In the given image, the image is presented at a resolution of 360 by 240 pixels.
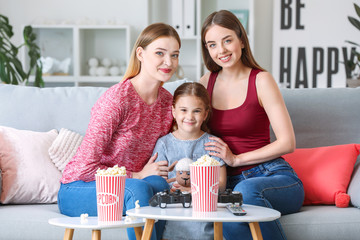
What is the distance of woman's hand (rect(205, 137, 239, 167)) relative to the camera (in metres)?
1.93

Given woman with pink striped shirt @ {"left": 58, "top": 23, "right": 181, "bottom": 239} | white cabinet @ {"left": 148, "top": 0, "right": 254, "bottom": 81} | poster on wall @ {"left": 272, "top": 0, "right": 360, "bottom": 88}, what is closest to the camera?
woman with pink striped shirt @ {"left": 58, "top": 23, "right": 181, "bottom": 239}

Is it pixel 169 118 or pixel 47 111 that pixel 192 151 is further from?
pixel 47 111

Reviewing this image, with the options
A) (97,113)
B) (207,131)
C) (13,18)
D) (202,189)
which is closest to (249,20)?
(13,18)

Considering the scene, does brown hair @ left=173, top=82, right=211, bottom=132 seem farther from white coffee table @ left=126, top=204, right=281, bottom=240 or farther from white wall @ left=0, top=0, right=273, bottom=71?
white wall @ left=0, top=0, right=273, bottom=71

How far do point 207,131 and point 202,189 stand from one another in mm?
775

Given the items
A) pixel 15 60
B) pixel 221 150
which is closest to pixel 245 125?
pixel 221 150

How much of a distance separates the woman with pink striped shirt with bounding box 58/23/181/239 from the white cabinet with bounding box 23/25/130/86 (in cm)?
243

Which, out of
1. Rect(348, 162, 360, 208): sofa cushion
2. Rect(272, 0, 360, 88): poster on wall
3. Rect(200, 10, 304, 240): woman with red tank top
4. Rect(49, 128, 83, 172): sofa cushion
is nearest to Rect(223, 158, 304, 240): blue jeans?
Rect(200, 10, 304, 240): woman with red tank top

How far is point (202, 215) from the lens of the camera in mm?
1271

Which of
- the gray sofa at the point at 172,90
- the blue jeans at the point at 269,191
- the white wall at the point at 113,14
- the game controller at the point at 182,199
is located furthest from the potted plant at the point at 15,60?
the game controller at the point at 182,199

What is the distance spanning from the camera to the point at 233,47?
202 centimetres

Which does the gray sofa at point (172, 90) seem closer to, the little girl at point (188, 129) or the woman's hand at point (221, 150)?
the little girl at point (188, 129)

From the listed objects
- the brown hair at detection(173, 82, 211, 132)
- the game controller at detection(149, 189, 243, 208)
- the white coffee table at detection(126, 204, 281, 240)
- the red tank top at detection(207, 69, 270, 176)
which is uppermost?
the brown hair at detection(173, 82, 211, 132)

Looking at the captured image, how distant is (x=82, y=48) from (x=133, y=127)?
107 inches
